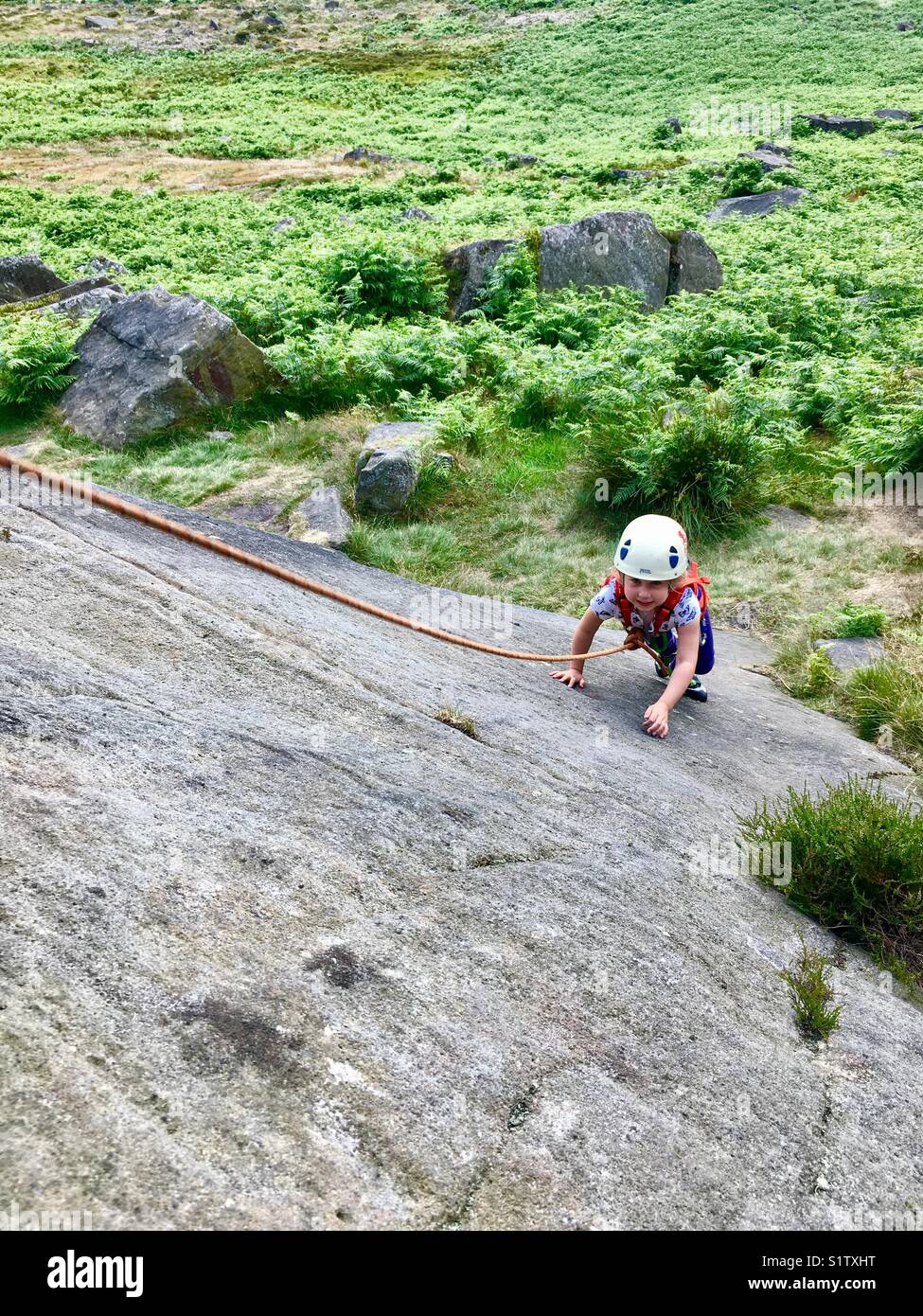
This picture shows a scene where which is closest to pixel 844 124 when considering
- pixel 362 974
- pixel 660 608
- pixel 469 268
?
pixel 469 268

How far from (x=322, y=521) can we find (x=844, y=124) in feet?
112

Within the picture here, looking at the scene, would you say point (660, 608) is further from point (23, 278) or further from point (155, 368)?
point (23, 278)

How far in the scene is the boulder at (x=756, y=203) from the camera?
24.9 meters

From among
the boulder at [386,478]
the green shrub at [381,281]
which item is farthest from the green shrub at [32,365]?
the boulder at [386,478]

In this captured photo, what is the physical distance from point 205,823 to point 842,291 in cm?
1758

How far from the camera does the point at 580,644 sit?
19.4ft

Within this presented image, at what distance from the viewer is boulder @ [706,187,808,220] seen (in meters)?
24.9

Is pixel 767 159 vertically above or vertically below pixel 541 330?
above

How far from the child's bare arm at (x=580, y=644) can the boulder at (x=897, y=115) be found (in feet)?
122

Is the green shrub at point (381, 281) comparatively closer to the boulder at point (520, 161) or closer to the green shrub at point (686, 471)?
the green shrub at point (686, 471)
